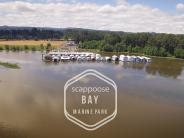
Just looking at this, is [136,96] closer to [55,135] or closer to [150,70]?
[55,135]

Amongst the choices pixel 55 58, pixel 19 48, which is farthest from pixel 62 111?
pixel 19 48

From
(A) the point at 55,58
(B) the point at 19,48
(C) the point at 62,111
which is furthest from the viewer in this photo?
(B) the point at 19,48

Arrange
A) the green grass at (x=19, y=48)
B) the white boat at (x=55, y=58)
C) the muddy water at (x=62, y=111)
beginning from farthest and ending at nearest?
the green grass at (x=19, y=48) → the white boat at (x=55, y=58) → the muddy water at (x=62, y=111)

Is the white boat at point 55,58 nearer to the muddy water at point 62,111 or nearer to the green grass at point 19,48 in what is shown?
the muddy water at point 62,111

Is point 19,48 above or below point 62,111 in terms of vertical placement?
above

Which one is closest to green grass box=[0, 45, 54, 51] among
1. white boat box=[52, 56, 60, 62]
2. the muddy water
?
white boat box=[52, 56, 60, 62]

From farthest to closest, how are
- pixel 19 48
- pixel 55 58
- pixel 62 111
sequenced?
pixel 19 48, pixel 55 58, pixel 62 111

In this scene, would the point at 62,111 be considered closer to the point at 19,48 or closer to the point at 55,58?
the point at 55,58

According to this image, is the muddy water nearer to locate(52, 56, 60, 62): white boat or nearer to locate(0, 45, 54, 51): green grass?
locate(52, 56, 60, 62): white boat

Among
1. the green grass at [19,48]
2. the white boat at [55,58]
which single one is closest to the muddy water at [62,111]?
the white boat at [55,58]

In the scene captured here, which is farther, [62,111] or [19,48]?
[19,48]
